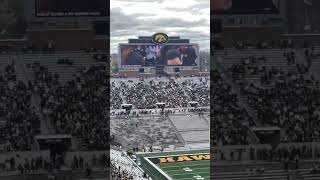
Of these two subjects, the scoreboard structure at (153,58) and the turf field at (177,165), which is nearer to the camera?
the turf field at (177,165)

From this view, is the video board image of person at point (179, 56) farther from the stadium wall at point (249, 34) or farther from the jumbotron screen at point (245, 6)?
the jumbotron screen at point (245, 6)

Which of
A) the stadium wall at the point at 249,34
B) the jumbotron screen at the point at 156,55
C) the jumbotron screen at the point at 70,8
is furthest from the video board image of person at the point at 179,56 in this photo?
the jumbotron screen at the point at 70,8

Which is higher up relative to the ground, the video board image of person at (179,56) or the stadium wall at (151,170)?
the video board image of person at (179,56)

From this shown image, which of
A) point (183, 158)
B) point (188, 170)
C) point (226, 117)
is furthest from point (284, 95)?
point (183, 158)

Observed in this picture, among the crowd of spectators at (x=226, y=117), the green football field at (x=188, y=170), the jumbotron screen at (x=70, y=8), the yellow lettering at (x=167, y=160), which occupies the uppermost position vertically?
the jumbotron screen at (x=70, y=8)

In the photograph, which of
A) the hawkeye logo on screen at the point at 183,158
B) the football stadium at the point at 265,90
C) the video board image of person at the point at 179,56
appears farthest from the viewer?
the video board image of person at the point at 179,56

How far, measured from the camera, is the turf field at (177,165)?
14312 millimetres

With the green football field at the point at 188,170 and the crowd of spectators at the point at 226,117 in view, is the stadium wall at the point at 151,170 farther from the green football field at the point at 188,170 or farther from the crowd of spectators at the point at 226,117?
the crowd of spectators at the point at 226,117

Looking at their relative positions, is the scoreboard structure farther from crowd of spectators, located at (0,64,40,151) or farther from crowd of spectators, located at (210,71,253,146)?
crowd of spectators, located at (0,64,40,151)

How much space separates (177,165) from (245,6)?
8.80 meters

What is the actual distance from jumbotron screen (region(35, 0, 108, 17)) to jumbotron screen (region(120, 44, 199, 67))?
32343mm

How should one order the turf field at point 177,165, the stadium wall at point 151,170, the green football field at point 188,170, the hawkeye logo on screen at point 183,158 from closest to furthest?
1. the stadium wall at point 151,170
2. the turf field at point 177,165
3. the green football field at point 188,170
4. the hawkeye logo on screen at point 183,158

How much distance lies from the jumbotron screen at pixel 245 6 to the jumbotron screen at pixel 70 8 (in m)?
1.52

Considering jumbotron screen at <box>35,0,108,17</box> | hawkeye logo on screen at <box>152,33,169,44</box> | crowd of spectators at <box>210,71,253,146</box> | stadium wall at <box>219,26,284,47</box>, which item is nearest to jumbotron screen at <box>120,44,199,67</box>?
hawkeye logo on screen at <box>152,33,169,44</box>
